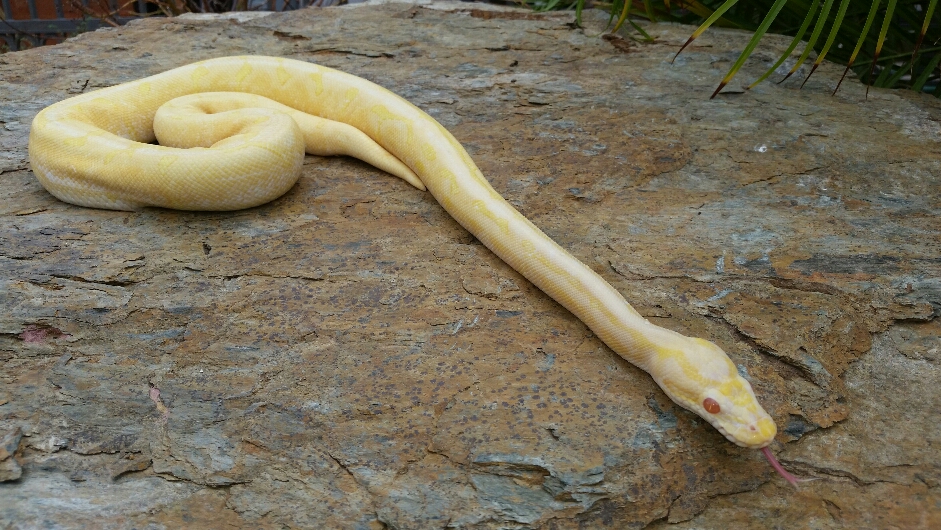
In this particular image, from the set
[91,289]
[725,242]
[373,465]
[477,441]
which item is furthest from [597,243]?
[91,289]

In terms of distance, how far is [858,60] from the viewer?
6855 mm

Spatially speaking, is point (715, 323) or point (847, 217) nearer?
point (715, 323)

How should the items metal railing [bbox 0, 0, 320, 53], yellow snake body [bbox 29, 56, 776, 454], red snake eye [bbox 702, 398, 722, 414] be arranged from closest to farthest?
red snake eye [bbox 702, 398, 722, 414] < yellow snake body [bbox 29, 56, 776, 454] < metal railing [bbox 0, 0, 320, 53]

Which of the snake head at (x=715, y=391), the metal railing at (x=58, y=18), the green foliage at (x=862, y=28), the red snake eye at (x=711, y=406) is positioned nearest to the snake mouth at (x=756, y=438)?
the snake head at (x=715, y=391)

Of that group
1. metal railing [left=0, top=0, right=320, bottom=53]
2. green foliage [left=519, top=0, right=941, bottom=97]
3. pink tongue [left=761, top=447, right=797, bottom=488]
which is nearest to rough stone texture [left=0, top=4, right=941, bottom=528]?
pink tongue [left=761, top=447, right=797, bottom=488]

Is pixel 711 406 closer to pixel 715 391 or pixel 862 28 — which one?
pixel 715 391

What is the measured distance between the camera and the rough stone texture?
2.87 metres

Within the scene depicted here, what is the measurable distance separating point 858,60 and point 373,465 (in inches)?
243

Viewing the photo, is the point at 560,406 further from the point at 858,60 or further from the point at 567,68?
the point at 858,60

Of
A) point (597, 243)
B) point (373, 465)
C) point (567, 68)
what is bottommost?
point (373, 465)

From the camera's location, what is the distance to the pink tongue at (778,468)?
114 inches

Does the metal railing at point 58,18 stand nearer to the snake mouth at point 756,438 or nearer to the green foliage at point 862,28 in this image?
the green foliage at point 862,28

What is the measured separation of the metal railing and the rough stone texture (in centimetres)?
434

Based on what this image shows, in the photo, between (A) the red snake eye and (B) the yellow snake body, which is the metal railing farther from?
(A) the red snake eye
